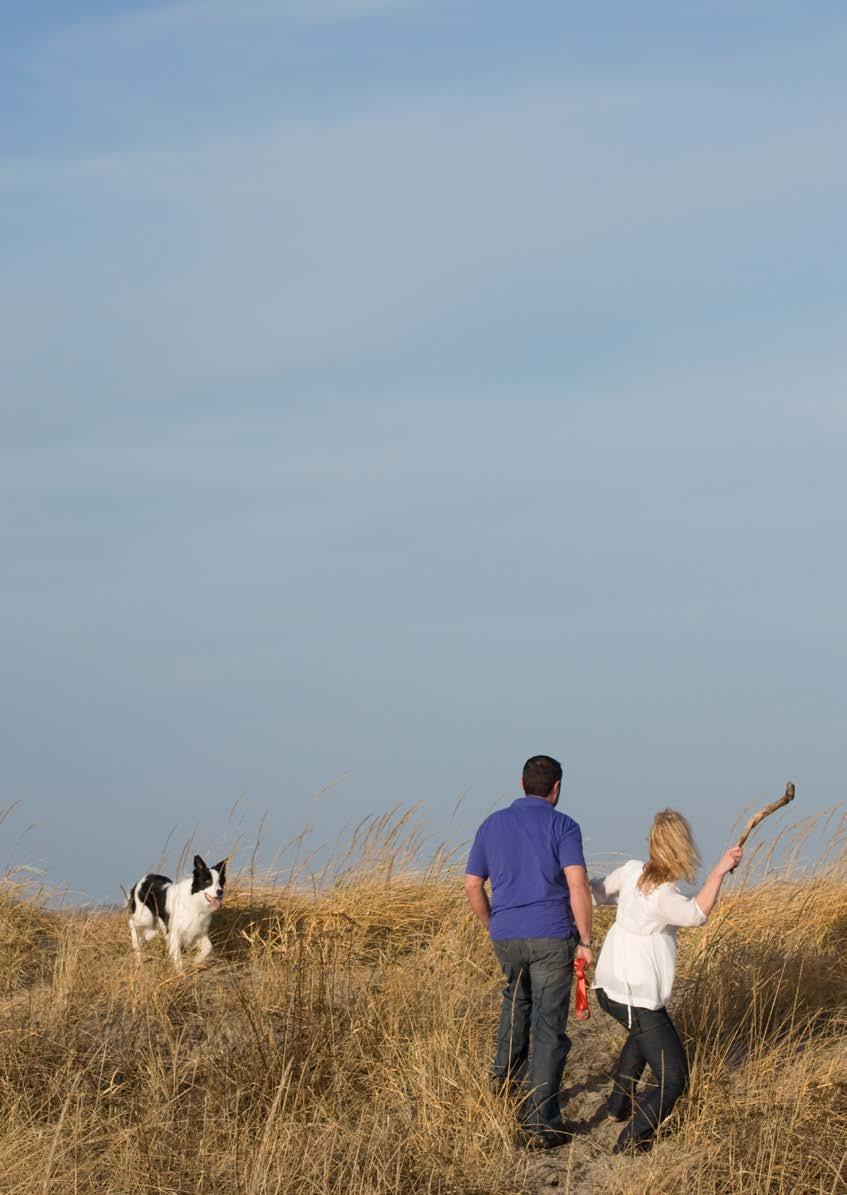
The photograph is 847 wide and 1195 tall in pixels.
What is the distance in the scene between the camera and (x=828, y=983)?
406 inches

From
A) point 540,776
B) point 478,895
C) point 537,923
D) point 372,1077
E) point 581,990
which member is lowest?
point 372,1077

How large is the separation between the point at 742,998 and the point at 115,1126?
4297 millimetres

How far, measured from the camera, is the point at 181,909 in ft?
38.5

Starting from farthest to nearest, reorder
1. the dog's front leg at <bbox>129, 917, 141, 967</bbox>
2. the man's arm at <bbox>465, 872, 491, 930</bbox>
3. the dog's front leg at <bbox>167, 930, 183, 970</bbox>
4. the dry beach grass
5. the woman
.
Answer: the dog's front leg at <bbox>129, 917, 141, 967</bbox> → the dog's front leg at <bbox>167, 930, 183, 970</bbox> → the man's arm at <bbox>465, 872, 491, 930</bbox> → the woman → the dry beach grass

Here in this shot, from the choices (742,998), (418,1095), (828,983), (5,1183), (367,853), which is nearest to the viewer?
(5,1183)

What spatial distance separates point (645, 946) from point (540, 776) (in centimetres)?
114

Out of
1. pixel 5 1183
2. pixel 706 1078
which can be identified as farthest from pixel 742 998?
pixel 5 1183

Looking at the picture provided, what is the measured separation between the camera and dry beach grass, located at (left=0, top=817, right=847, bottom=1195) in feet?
22.6

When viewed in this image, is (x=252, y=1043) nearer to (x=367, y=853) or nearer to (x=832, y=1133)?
(x=832, y=1133)

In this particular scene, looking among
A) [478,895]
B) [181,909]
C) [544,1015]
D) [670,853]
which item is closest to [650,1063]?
[544,1015]

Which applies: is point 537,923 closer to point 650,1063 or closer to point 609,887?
point 609,887

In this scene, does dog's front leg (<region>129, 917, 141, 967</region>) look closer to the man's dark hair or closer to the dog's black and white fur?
the dog's black and white fur

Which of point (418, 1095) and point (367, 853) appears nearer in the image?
point (418, 1095)

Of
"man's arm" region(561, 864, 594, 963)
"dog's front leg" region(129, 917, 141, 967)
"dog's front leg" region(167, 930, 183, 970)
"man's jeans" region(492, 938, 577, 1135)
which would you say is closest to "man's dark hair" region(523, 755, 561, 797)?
"man's arm" region(561, 864, 594, 963)
